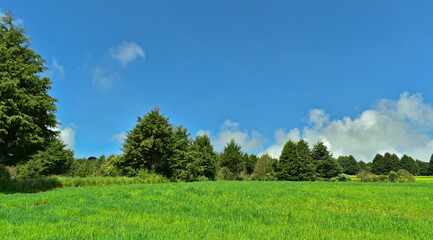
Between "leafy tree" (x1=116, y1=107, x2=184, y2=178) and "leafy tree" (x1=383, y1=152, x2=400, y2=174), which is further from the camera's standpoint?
"leafy tree" (x1=383, y1=152, x2=400, y2=174)

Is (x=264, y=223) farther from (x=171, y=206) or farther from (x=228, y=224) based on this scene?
(x=171, y=206)

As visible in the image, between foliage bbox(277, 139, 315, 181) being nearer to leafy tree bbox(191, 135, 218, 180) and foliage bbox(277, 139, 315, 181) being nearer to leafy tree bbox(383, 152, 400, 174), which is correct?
leafy tree bbox(191, 135, 218, 180)

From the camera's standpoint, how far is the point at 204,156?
139 ft

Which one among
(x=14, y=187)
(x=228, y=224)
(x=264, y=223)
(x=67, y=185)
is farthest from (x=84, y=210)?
(x=67, y=185)

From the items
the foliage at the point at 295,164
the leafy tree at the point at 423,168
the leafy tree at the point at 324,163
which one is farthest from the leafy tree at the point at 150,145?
the leafy tree at the point at 423,168

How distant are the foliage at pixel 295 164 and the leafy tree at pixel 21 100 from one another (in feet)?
135

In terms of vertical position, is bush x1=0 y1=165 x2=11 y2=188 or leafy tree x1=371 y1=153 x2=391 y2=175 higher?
leafy tree x1=371 y1=153 x2=391 y2=175

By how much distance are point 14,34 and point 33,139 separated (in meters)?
8.78

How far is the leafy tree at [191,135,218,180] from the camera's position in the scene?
4078 centimetres

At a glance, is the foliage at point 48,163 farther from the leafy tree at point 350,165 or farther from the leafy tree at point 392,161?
the leafy tree at point 392,161

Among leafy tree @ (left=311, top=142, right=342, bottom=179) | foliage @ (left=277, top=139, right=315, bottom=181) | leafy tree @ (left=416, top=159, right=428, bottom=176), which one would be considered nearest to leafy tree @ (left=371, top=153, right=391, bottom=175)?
leafy tree @ (left=416, top=159, right=428, bottom=176)

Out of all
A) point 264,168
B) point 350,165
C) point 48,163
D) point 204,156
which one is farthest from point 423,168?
point 48,163

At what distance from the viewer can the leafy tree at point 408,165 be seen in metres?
79.8

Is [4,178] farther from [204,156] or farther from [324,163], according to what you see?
[324,163]
